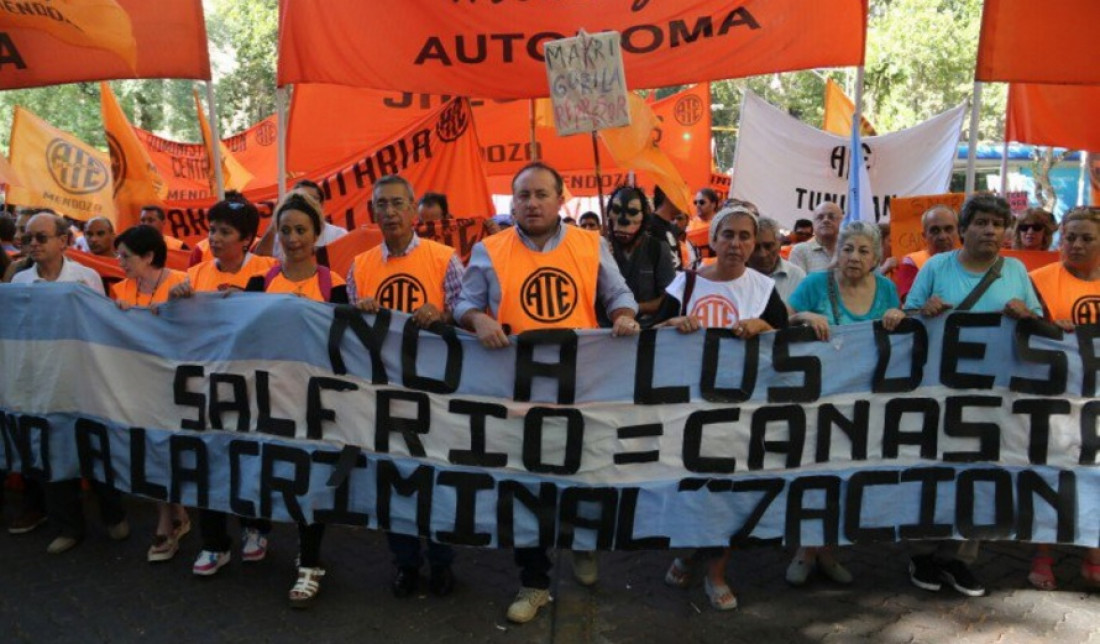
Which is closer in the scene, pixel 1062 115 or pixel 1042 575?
pixel 1042 575

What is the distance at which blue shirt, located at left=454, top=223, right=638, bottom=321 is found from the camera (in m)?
3.99

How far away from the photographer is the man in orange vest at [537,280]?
12.9ft

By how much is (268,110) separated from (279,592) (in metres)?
29.7

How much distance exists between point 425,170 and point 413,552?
13.9 feet

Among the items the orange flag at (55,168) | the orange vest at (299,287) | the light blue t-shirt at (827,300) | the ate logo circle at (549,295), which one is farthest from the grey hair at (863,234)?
the orange flag at (55,168)

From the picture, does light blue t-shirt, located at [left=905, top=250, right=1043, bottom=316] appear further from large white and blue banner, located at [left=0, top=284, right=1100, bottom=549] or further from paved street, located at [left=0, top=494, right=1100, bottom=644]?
paved street, located at [left=0, top=494, right=1100, bottom=644]

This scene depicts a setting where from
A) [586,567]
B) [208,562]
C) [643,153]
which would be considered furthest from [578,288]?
[643,153]

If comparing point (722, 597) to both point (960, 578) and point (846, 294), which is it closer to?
point (960, 578)

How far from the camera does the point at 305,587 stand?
405 cm

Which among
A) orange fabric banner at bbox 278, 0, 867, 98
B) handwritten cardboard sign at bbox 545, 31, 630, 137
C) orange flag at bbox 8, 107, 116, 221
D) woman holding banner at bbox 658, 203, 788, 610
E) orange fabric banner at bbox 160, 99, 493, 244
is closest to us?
woman holding banner at bbox 658, 203, 788, 610

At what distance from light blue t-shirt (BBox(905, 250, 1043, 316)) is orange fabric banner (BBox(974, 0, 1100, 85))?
2317 mm

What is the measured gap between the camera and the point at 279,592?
4.20 meters

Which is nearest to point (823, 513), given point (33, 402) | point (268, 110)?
point (33, 402)

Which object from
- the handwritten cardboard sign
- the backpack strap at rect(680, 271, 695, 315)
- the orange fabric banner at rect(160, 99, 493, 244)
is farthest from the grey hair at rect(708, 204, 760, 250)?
the orange fabric banner at rect(160, 99, 493, 244)
